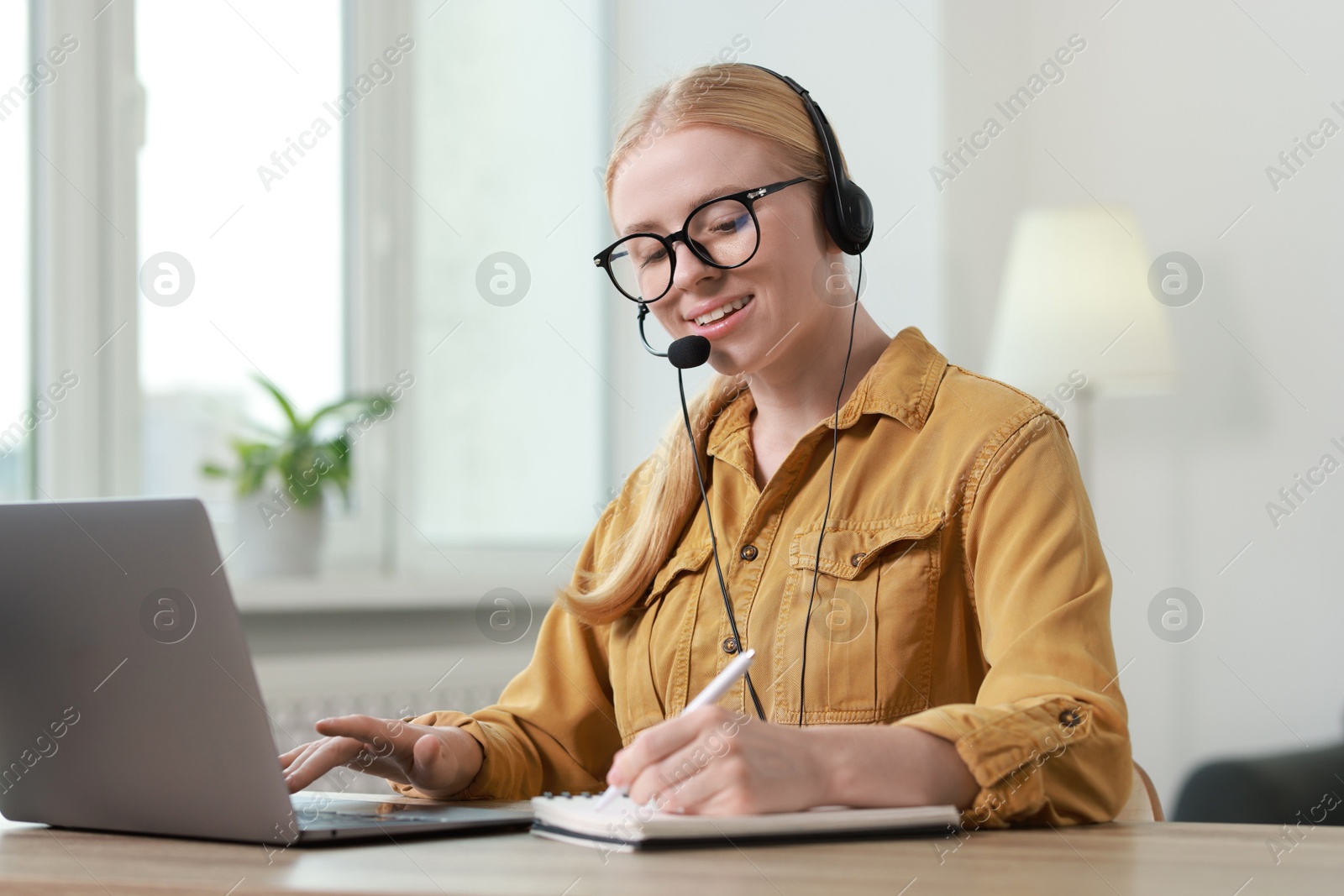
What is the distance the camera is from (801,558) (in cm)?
114

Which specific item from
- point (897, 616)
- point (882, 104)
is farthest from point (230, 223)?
point (897, 616)

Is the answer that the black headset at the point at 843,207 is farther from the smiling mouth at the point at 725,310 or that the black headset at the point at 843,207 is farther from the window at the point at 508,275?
the window at the point at 508,275

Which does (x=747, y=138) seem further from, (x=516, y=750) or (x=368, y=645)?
(x=368, y=645)

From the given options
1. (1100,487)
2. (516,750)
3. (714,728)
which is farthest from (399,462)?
(714,728)

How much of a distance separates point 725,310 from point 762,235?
0.08m

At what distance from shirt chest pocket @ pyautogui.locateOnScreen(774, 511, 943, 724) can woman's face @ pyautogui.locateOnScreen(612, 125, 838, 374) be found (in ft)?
0.66

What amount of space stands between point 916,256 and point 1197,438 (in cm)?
62

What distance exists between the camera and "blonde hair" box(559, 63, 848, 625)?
120 centimetres

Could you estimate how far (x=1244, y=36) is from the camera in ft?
7.02
